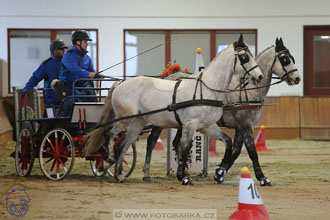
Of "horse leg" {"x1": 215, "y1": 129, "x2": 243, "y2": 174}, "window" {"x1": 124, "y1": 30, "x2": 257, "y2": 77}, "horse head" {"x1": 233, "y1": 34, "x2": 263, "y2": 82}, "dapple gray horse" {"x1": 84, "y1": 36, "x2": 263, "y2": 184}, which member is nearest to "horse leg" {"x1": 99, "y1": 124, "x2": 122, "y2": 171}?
"dapple gray horse" {"x1": 84, "y1": 36, "x2": 263, "y2": 184}

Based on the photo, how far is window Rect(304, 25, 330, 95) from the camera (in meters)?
16.2

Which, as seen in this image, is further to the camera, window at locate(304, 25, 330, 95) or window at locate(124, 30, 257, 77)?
window at locate(304, 25, 330, 95)

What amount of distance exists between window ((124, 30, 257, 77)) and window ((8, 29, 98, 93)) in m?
0.91

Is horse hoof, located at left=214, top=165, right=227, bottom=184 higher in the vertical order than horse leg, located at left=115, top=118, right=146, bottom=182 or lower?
lower

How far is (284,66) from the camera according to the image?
27.2ft

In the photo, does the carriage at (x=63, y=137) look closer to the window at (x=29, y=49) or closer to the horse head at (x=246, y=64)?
the horse head at (x=246, y=64)

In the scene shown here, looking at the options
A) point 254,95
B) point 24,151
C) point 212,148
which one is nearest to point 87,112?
point 24,151

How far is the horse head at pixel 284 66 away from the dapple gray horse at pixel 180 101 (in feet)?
2.10

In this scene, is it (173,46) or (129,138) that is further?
(173,46)

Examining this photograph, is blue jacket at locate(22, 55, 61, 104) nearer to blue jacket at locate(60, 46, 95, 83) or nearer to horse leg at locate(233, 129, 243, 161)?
blue jacket at locate(60, 46, 95, 83)

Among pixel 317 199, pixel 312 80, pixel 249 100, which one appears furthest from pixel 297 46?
pixel 317 199

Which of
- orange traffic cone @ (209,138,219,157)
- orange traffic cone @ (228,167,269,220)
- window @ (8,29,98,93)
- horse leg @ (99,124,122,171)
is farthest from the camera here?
window @ (8,29,98,93)

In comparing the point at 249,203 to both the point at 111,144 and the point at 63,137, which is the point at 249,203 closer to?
the point at 111,144

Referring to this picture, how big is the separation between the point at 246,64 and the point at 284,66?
2.47ft
